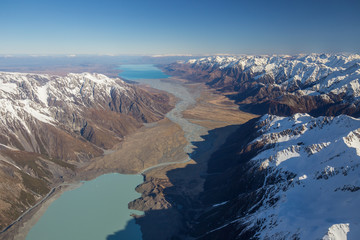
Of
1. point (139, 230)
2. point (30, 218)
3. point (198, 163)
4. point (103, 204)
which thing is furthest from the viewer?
point (198, 163)

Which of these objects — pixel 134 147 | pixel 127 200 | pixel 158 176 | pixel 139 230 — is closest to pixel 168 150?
pixel 134 147

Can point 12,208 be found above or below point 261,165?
below

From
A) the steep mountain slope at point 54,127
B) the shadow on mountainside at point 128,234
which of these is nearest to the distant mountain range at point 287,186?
the shadow on mountainside at point 128,234

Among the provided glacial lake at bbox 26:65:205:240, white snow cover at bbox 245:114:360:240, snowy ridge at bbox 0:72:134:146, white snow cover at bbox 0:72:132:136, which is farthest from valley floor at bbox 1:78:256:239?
white snow cover at bbox 0:72:132:136

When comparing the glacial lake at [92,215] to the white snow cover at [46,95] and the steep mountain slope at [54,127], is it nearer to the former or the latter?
the steep mountain slope at [54,127]

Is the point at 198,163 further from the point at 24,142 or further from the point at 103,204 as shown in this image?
the point at 24,142

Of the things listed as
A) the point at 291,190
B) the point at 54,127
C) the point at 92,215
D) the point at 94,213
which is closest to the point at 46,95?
the point at 54,127

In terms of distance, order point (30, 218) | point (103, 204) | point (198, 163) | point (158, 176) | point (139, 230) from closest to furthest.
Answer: point (139, 230)
point (30, 218)
point (103, 204)
point (158, 176)
point (198, 163)

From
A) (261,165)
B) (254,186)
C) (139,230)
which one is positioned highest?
(261,165)
